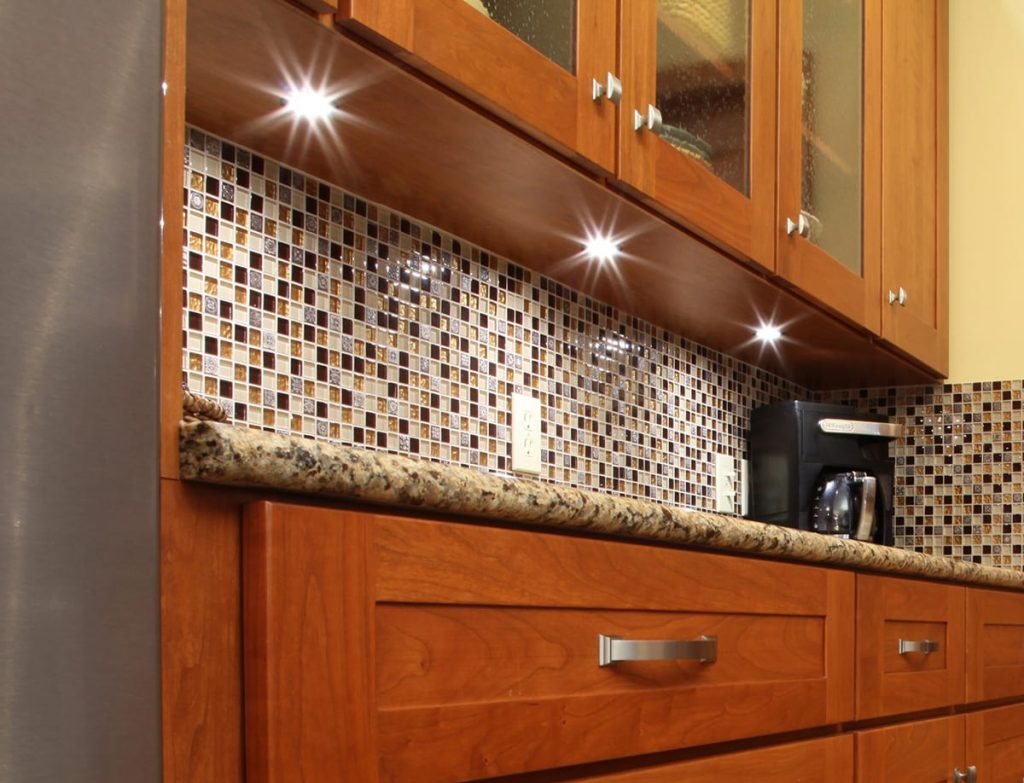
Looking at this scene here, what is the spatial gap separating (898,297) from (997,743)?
86 centimetres

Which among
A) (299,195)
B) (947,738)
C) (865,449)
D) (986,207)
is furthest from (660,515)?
(986,207)

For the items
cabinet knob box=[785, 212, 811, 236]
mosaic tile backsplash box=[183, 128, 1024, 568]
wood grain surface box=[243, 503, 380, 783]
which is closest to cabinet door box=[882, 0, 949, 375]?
mosaic tile backsplash box=[183, 128, 1024, 568]

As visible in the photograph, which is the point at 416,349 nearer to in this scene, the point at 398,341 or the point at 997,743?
the point at 398,341

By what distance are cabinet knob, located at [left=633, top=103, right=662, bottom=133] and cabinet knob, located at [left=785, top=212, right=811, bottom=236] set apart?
48cm

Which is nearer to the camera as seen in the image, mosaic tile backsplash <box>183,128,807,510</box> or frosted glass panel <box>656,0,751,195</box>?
mosaic tile backsplash <box>183,128,807,510</box>

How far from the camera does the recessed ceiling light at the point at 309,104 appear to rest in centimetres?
129

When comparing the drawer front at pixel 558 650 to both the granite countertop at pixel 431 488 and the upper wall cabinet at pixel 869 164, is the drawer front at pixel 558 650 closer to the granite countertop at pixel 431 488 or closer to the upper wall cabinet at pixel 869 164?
the granite countertop at pixel 431 488

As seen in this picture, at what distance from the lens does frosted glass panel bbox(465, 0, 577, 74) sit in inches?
52.3

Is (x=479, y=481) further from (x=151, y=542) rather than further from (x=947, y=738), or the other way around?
(x=947, y=738)

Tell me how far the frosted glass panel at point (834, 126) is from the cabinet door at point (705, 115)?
206mm

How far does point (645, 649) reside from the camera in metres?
1.11

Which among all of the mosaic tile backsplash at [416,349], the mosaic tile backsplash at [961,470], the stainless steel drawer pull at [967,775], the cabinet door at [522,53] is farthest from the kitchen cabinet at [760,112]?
the stainless steel drawer pull at [967,775]

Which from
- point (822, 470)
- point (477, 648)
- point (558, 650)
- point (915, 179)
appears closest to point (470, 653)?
point (477, 648)

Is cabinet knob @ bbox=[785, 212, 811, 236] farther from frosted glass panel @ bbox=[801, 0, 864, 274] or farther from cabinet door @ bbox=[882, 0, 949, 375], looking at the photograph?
cabinet door @ bbox=[882, 0, 949, 375]
